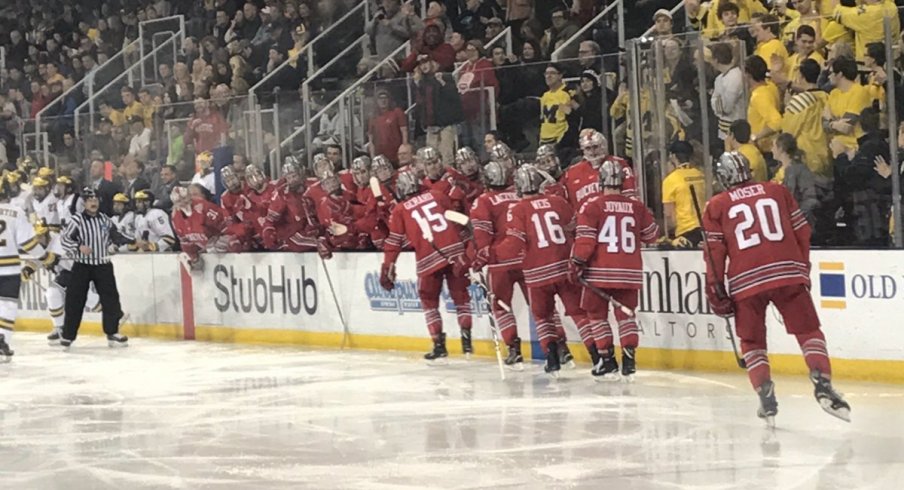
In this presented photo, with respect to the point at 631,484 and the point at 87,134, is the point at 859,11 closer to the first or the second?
the point at 631,484

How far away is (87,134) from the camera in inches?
714

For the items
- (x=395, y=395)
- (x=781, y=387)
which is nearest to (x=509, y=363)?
(x=395, y=395)

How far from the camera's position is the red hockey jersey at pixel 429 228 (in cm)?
1279

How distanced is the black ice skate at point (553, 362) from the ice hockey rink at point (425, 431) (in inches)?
5.5

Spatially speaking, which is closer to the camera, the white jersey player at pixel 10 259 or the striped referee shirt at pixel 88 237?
the white jersey player at pixel 10 259

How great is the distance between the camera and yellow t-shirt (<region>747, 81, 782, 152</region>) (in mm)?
11094

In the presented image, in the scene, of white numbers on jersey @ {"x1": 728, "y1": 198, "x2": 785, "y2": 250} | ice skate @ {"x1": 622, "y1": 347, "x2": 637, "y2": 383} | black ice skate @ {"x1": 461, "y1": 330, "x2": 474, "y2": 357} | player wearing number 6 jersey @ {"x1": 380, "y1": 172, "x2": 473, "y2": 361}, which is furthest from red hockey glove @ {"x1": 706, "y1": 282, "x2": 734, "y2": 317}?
black ice skate @ {"x1": 461, "y1": 330, "x2": 474, "y2": 357}

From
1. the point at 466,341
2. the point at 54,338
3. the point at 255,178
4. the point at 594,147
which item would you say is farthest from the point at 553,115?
the point at 54,338

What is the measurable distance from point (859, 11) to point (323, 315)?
630 centimetres

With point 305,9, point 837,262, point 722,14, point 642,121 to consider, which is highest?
point 305,9

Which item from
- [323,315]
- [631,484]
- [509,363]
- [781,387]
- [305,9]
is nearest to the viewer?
[631,484]

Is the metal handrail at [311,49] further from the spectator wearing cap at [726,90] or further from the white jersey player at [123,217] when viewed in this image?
the spectator wearing cap at [726,90]

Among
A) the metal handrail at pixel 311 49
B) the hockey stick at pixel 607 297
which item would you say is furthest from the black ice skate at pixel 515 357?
the metal handrail at pixel 311 49

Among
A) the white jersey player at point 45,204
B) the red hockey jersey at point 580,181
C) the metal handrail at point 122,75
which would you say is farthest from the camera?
the metal handrail at point 122,75
